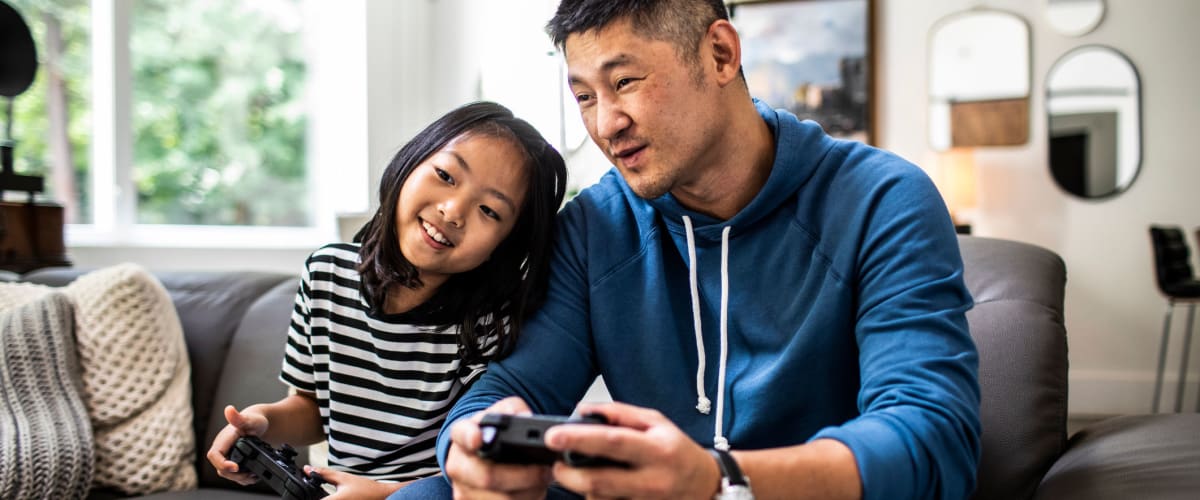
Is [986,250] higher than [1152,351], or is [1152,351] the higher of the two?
[986,250]

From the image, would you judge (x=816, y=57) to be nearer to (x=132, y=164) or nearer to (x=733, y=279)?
(x=132, y=164)

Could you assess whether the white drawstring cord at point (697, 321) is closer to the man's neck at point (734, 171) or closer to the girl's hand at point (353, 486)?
the man's neck at point (734, 171)

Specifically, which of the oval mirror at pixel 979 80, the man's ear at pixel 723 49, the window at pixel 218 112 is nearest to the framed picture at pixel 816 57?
the oval mirror at pixel 979 80

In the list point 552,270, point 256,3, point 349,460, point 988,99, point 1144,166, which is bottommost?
point 349,460

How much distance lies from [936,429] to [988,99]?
422 cm

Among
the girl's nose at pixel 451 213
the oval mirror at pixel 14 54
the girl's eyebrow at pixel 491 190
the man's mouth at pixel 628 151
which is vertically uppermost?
the oval mirror at pixel 14 54

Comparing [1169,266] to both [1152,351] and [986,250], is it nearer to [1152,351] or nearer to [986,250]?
[1152,351]

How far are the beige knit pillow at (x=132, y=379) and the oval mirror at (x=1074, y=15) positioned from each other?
14.4 feet

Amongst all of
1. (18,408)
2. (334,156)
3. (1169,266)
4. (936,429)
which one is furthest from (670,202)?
(334,156)

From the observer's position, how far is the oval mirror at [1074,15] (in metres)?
4.53

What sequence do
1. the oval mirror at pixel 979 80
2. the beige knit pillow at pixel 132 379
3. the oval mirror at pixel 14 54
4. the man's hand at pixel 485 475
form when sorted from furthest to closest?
the oval mirror at pixel 979 80
the oval mirror at pixel 14 54
the beige knit pillow at pixel 132 379
the man's hand at pixel 485 475

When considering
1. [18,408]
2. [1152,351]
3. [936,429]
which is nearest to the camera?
[936,429]

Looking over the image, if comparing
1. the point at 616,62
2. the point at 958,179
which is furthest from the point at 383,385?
the point at 958,179

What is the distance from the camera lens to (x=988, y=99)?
4684 millimetres
